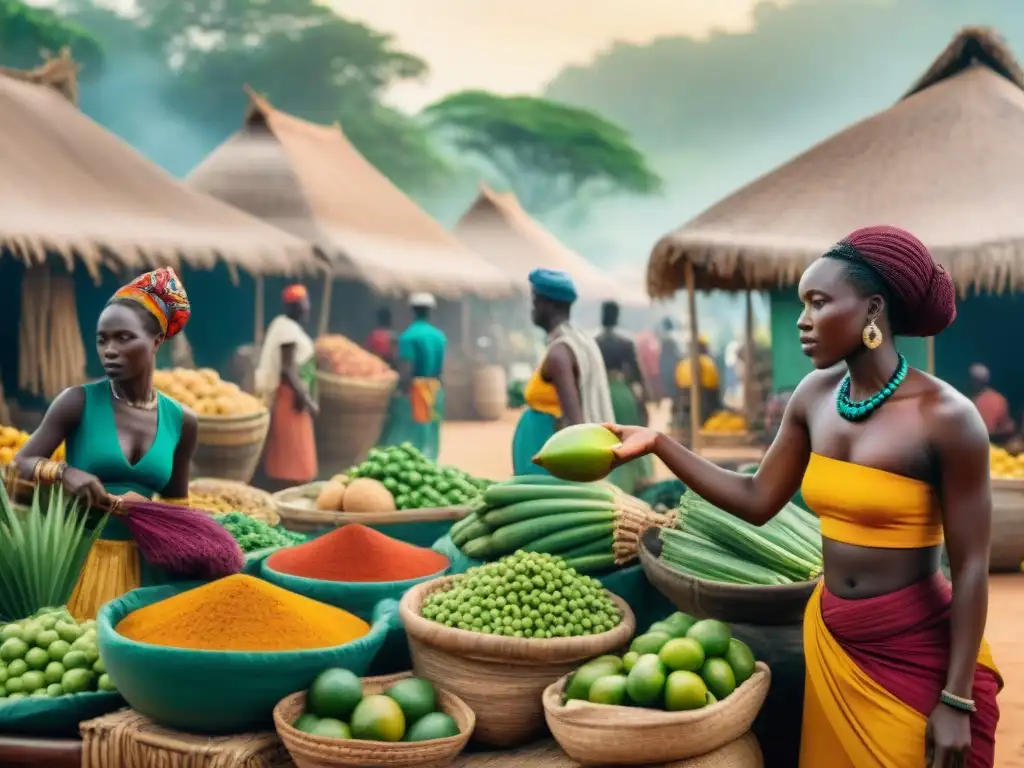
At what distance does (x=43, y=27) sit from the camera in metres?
26.9

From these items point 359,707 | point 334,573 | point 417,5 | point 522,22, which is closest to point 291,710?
point 359,707

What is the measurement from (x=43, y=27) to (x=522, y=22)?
69.4m

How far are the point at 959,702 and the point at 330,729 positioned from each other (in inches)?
51.9

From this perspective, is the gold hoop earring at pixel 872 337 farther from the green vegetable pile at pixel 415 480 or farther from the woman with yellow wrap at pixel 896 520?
the green vegetable pile at pixel 415 480

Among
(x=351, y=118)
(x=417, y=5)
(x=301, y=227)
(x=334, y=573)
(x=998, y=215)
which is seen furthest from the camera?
(x=417, y=5)

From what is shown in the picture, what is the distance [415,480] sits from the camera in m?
4.27

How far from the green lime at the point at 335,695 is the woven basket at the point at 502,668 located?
0.23 meters

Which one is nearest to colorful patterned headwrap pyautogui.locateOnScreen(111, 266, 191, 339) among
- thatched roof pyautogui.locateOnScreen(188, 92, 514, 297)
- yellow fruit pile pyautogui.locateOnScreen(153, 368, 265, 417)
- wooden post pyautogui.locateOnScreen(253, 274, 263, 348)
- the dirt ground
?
the dirt ground

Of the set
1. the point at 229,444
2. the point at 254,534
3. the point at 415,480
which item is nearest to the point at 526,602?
the point at 254,534

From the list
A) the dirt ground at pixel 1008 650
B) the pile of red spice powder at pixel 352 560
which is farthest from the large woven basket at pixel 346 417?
the pile of red spice powder at pixel 352 560

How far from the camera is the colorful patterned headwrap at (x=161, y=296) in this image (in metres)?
3.18

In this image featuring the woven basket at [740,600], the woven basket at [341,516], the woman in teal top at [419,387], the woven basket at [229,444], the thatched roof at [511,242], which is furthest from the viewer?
the thatched roof at [511,242]

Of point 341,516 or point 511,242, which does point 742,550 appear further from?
point 511,242

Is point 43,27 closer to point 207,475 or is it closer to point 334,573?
point 207,475
